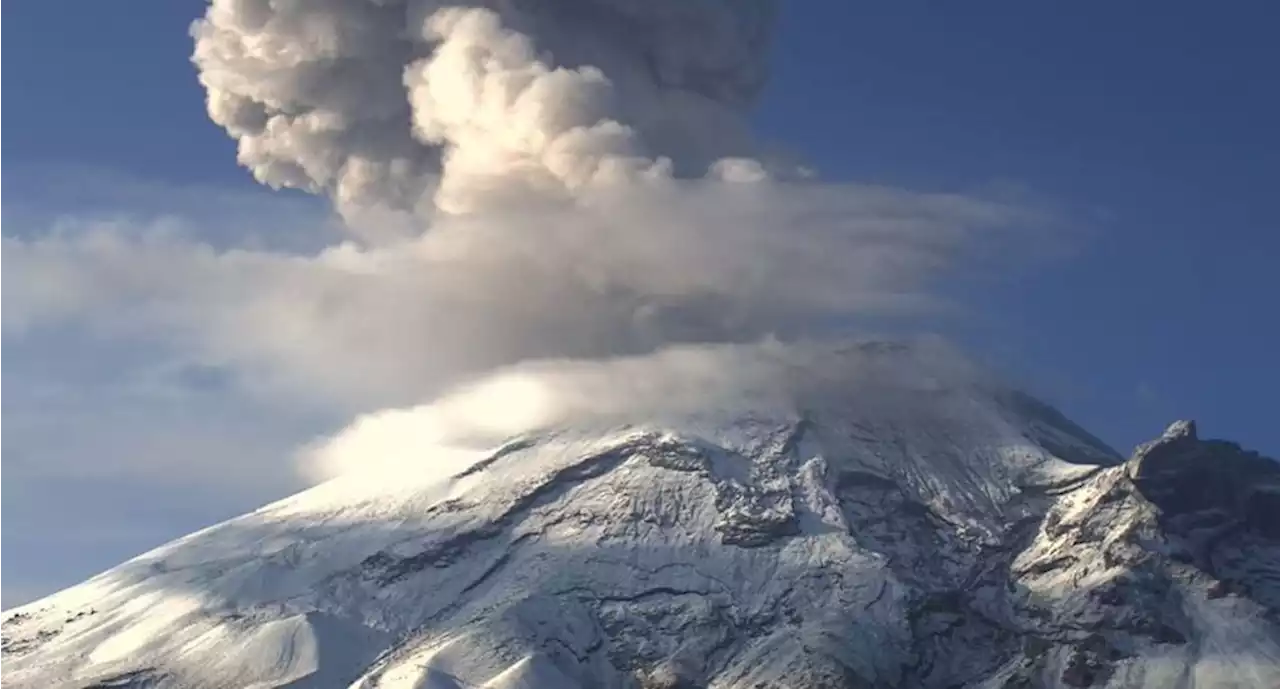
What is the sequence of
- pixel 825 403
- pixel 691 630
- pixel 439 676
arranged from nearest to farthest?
pixel 439 676, pixel 691 630, pixel 825 403

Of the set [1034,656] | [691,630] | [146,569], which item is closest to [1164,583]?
[1034,656]

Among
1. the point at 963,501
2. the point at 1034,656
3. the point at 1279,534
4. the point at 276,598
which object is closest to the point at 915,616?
the point at 1034,656

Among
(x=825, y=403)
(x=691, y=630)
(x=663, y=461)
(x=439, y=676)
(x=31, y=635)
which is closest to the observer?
(x=439, y=676)

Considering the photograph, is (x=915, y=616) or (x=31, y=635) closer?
(x=915, y=616)

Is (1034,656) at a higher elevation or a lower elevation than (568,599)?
lower

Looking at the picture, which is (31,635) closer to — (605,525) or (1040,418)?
(605,525)

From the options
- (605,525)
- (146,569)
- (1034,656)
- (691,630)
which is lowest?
(1034,656)
